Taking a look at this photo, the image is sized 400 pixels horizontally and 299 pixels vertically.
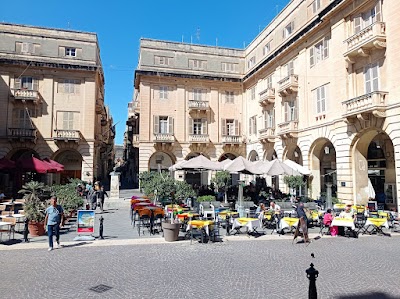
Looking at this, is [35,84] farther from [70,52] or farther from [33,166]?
[33,166]

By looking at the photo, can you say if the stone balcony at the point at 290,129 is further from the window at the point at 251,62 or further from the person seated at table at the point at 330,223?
the person seated at table at the point at 330,223

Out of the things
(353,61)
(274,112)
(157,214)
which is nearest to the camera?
(157,214)

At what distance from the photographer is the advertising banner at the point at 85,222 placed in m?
11.3

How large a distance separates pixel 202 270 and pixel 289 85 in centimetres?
1964

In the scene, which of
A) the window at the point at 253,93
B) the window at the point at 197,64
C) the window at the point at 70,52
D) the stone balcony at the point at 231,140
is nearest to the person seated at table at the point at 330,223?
the stone balcony at the point at 231,140

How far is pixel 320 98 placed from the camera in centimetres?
2159

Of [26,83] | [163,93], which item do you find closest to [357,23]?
[163,93]

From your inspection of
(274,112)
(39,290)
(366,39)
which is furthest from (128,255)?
(274,112)

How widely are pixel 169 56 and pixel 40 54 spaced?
12514 mm

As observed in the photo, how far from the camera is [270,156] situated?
96.2 feet

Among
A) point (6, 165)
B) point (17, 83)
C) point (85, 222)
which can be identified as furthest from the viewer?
point (17, 83)

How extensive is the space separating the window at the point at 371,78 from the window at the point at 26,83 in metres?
27.7

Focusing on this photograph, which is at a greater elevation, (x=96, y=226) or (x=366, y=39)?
(x=366, y=39)

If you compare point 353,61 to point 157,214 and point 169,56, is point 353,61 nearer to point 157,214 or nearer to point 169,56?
point 157,214
